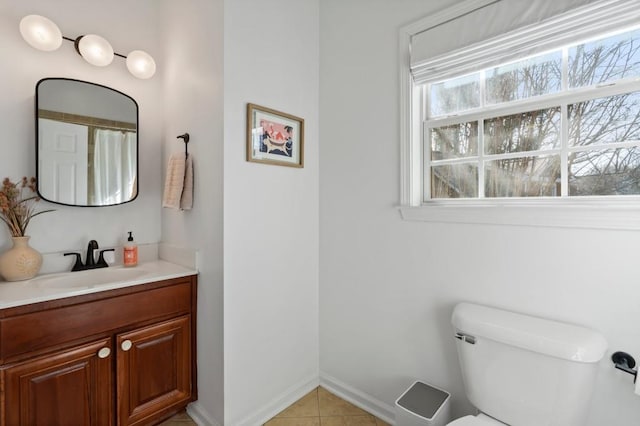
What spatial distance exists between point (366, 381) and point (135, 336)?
1.29 metres

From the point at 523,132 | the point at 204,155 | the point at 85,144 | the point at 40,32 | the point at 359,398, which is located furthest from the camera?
the point at 359,398

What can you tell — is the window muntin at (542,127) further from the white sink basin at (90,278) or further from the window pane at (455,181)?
the white sink basin at (90,278)

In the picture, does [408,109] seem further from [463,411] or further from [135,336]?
[135,336]

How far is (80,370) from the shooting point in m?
1.29

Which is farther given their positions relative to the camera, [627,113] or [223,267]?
[223,267]

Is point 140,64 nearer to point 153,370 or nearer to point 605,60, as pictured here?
point 153,370

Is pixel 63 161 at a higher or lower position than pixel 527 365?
higher

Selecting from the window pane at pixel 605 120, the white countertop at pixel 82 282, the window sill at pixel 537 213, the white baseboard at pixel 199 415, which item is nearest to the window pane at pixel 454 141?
the window sill at pixel 537 213

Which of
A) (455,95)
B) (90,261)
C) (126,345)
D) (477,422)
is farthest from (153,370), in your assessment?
(455,95)

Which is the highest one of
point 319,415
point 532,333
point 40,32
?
point 40,32

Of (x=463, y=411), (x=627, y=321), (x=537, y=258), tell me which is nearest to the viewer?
(x=627, y=321)

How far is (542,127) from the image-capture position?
1.29 m

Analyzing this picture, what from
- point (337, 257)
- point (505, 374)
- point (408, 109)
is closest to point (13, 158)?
point (337, 257)

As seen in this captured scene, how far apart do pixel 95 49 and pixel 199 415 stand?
6.84 feet
